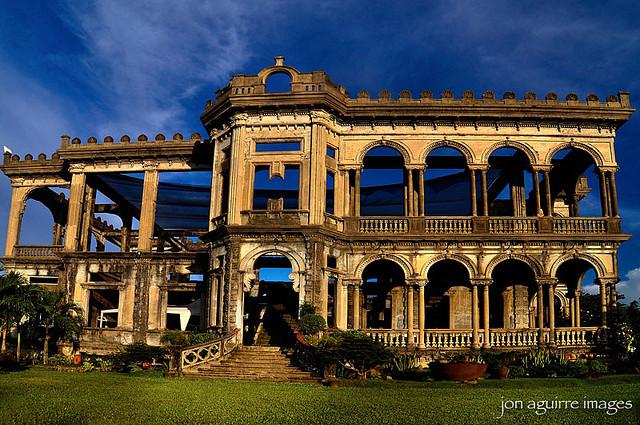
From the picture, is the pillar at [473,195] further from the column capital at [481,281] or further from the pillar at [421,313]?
the pillar at [421,313]

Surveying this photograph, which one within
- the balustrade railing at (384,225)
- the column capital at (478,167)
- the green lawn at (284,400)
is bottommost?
the green lawn at (284,400)

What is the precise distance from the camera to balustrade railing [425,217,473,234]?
27.7m

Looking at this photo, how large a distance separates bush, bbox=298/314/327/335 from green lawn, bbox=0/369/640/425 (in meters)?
4.11

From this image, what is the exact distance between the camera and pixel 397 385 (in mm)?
19234

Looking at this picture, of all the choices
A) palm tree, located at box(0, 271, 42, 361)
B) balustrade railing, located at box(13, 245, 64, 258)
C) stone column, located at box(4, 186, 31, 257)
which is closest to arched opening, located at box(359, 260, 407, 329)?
palm tree, located at box(0, 271, 42, 361)

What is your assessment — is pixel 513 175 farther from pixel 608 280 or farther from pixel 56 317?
pixel 56 317

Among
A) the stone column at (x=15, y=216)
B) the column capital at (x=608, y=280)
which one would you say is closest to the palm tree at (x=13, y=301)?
the stone column at (x=15, y=216)

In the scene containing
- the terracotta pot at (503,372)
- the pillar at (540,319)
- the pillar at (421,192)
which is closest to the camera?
the terracotta pot at (503,372)

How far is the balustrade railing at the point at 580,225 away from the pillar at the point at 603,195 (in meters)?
0.51

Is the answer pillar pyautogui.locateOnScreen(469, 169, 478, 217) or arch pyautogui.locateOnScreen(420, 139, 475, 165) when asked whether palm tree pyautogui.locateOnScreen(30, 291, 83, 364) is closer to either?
arch pyautogui.locateOnScreen(420, 139, 475, 165)

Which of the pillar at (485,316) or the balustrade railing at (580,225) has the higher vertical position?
the balustrade railing at (580,225)

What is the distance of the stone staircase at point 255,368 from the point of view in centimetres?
2062

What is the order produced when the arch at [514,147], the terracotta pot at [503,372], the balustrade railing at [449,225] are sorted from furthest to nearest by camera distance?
the arch at [514,147], the balustrade railing at [449,225], the terracotta pot at [503,372]

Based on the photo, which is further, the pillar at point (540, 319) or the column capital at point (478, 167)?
the column capital at point (478, 167)
